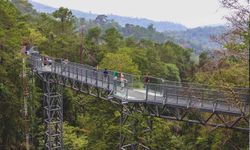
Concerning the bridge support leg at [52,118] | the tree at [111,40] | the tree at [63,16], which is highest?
the tree at [63,16]

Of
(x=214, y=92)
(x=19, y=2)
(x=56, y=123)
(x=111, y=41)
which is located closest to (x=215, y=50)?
(x=214, y=92)

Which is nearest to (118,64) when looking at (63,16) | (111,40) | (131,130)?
(131,130)

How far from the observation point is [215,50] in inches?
537

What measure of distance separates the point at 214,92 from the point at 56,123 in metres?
16.9

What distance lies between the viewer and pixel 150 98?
72.7 feet

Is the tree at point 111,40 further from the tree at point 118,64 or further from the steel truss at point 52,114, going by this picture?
the steel truss at point 52,114

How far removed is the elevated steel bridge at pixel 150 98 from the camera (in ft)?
63.2

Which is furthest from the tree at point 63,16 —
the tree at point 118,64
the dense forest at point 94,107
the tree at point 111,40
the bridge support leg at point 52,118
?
the bridge support leg at point 52,118

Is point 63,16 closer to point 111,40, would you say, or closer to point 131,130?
point 111,40

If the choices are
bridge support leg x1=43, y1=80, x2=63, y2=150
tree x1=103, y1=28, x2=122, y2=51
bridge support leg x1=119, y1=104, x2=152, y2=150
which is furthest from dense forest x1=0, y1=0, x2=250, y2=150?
tree x1=103, y1=28, x2=122, y2=51

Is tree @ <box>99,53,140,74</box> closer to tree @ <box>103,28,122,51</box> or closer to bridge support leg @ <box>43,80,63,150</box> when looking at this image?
bridge support leg @ <box>43,80,63,150</box>

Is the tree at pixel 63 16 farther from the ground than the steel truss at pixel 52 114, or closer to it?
farther from the ground

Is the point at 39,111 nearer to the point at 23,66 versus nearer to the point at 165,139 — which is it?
the point at 23,66

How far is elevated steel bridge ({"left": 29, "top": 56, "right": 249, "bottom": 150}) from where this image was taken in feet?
63.2
